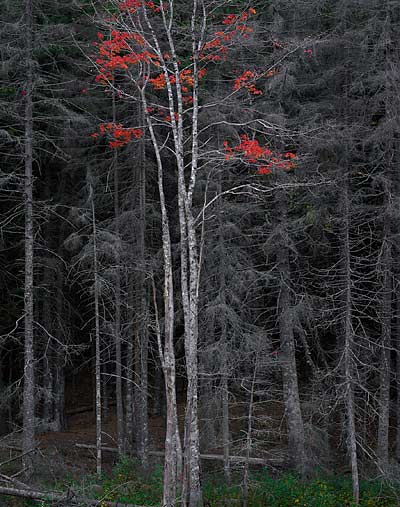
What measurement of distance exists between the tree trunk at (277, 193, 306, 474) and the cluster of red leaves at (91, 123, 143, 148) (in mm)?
4341

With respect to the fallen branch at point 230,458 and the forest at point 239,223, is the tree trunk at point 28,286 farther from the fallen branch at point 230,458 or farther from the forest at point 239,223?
the fallen branch at point 230,458

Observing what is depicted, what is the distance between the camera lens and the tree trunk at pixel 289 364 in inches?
608

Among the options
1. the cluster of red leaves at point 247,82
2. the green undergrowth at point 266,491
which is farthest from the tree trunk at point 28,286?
the cluster of red leaves at point 247,82

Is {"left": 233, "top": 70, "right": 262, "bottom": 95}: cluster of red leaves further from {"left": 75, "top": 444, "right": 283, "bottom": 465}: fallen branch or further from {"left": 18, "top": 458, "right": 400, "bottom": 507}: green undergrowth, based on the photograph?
{"left": 18, "top": 458, "right": 400, "bottom": 507}: green undergrowth

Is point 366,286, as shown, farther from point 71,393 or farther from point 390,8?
point 71,393

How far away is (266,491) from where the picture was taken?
44.3 ft

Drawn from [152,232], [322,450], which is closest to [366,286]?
[322,450]

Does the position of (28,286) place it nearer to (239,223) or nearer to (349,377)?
(239,223)

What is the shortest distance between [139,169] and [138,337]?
4964 millimetres

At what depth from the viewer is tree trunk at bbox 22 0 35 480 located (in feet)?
44.7

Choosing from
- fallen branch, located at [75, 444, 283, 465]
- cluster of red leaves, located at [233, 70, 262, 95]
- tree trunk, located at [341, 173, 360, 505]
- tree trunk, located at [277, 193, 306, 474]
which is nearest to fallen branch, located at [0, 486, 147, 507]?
fallen branch, located at [75, 444, 283, 465]

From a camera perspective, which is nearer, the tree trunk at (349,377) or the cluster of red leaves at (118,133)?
the tree trunk at (349,377)

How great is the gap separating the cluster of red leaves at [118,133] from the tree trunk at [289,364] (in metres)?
4.34

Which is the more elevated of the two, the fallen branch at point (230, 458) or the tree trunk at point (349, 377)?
the tree trunk at point (349, 377)
